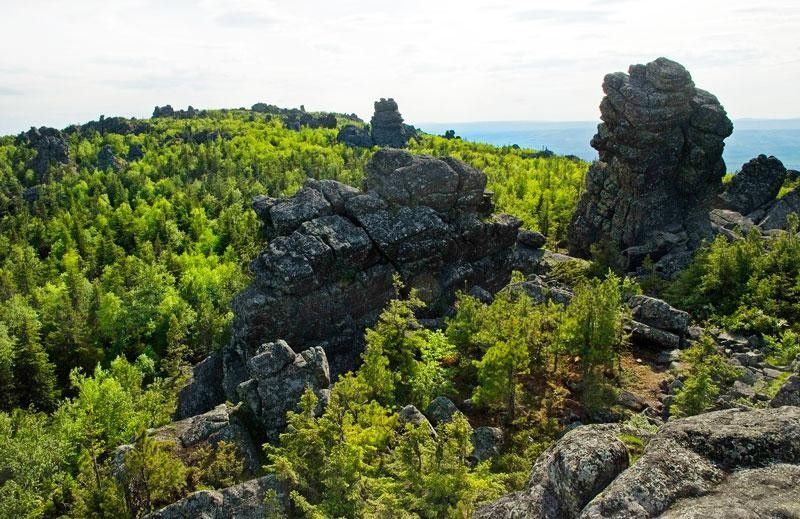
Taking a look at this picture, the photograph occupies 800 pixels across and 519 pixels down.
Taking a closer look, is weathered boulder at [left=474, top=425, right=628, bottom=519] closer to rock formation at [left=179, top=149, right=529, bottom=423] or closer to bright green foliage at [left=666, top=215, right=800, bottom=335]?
rock formation at [left=179, top=149, right=529, bottom=423]

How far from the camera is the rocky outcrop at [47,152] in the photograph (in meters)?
173

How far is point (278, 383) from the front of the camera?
113ft

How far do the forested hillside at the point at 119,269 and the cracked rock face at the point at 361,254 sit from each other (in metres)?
11.9

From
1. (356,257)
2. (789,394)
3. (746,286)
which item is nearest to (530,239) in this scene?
(746,286)

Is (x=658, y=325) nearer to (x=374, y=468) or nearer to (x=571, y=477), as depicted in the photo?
(x=374, y=468)

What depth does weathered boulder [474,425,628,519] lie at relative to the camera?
14086mm

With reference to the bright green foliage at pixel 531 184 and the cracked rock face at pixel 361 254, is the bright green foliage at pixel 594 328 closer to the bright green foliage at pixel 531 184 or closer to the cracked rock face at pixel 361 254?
the cracked rock face at pixel 361 254

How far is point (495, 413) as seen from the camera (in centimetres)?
3650

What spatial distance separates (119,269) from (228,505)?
258 ft

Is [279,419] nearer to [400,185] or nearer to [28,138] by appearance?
[400,185]

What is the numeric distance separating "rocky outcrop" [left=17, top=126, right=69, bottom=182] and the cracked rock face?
15508cm

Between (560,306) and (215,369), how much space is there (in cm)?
3012

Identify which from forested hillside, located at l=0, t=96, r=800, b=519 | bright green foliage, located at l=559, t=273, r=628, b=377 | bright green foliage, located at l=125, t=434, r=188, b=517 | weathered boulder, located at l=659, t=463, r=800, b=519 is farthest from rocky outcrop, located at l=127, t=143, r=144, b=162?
weathered boulder, located at l=659, t=463, r=800, b=519

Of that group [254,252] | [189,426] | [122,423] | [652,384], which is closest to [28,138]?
[254,252]
